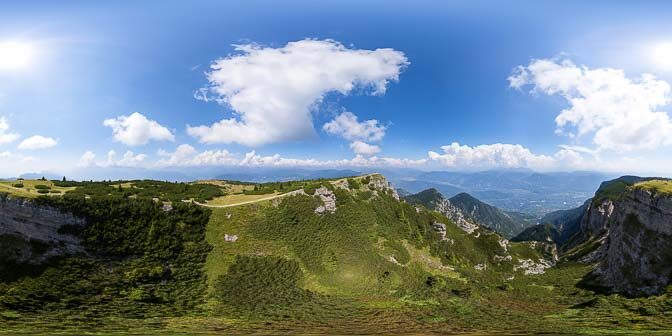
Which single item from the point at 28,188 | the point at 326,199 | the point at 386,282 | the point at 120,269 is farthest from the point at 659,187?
the point at 28,188

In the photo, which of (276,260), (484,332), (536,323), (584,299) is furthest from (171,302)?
(584,299)

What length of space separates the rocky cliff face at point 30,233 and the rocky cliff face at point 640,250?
627 ft

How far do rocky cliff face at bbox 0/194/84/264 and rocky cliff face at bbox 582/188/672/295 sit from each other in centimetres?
19105

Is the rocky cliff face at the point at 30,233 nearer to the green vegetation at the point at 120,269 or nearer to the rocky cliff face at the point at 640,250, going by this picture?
the green vegetation at the point at 120,269

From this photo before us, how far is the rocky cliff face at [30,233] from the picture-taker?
10862cm

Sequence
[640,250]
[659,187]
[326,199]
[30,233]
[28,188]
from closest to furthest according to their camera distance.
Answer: [30,233] < [28,188] < [640,250] < [659,187] < [326,199]

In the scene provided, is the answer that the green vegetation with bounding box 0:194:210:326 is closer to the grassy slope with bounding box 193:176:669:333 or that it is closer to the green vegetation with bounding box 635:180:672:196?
the grassy slope with bounding box 193:176:669:333

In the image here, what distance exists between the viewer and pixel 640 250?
14675 cm

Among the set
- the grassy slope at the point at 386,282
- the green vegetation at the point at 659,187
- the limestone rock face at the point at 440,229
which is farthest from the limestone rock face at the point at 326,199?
the green vegetation at the point at 659,187

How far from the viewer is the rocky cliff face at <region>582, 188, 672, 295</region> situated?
134m

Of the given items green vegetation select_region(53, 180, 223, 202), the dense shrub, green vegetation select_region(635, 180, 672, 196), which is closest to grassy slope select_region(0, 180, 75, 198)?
green vegetation select_region(53, 180, 223, 202)

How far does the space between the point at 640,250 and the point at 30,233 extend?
20933cm

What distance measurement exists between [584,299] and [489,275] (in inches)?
1630

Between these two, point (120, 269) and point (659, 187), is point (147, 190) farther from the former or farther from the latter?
point (659, 187)
